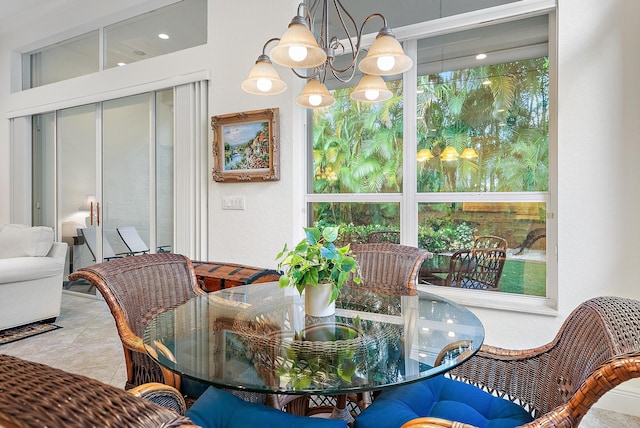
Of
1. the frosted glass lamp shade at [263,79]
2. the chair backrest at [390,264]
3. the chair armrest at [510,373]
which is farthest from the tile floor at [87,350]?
the frosted glass lamp shade at [263,79]

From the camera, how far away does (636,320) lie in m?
0.93

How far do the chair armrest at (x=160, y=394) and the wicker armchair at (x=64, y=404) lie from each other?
2.27 feet

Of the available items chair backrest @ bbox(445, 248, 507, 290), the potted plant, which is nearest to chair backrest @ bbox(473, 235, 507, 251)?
chair backrest @ bbox(445, 248, 507, 290)

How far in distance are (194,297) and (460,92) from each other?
2.24 metres

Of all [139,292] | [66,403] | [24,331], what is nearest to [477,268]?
[139,292]

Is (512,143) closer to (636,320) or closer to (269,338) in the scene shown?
(636,320)

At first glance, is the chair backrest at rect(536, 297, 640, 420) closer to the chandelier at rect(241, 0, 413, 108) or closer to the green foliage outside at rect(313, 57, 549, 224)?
the chandelier at rect(241, 0, 413, 108)

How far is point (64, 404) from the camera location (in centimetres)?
43

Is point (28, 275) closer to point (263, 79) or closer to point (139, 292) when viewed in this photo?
point (139, 292)

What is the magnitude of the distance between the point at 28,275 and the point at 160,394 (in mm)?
3111

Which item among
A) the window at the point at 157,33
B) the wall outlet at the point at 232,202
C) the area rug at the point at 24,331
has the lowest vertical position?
the area rug at the point at 24,331

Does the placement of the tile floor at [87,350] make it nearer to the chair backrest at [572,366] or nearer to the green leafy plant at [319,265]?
the chair backrest at [572,366]

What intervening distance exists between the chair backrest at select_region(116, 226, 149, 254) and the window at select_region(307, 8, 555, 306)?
7.59 ft

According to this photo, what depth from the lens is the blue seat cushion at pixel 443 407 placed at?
1.14 m
